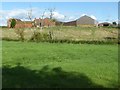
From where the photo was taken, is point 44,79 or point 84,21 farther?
point 84,21

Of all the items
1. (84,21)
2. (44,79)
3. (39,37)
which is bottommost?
(44,79)

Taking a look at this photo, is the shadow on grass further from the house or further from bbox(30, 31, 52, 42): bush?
the house

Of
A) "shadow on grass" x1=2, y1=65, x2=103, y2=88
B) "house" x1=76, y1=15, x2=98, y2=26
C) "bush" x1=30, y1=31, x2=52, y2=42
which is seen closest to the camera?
"shadow on grass" x1=2, y1=65, x2=103, y2=88

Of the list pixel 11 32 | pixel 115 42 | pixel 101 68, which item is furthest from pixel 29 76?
pixel 11 32

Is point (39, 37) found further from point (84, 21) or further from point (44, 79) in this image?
point (84, 21)

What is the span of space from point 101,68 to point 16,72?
3.34 meters

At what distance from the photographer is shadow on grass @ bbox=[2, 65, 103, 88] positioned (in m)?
8.62

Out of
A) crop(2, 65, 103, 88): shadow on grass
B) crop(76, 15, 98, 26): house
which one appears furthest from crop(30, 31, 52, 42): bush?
crop(76, 15, 98, 26): house

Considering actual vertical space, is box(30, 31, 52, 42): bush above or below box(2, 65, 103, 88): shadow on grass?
above

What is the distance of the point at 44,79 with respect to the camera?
9.45 m

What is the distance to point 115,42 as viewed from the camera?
3397 cm

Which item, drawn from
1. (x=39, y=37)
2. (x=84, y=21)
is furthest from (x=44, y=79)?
(x=84, y=21)

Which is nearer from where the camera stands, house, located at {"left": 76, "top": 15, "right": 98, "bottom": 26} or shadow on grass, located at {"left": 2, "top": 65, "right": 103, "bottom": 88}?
shadow on grass, located at {"left": 2, "top": 65, "right": 103, "bottom": 88}

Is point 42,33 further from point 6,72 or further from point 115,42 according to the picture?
point 6,72
